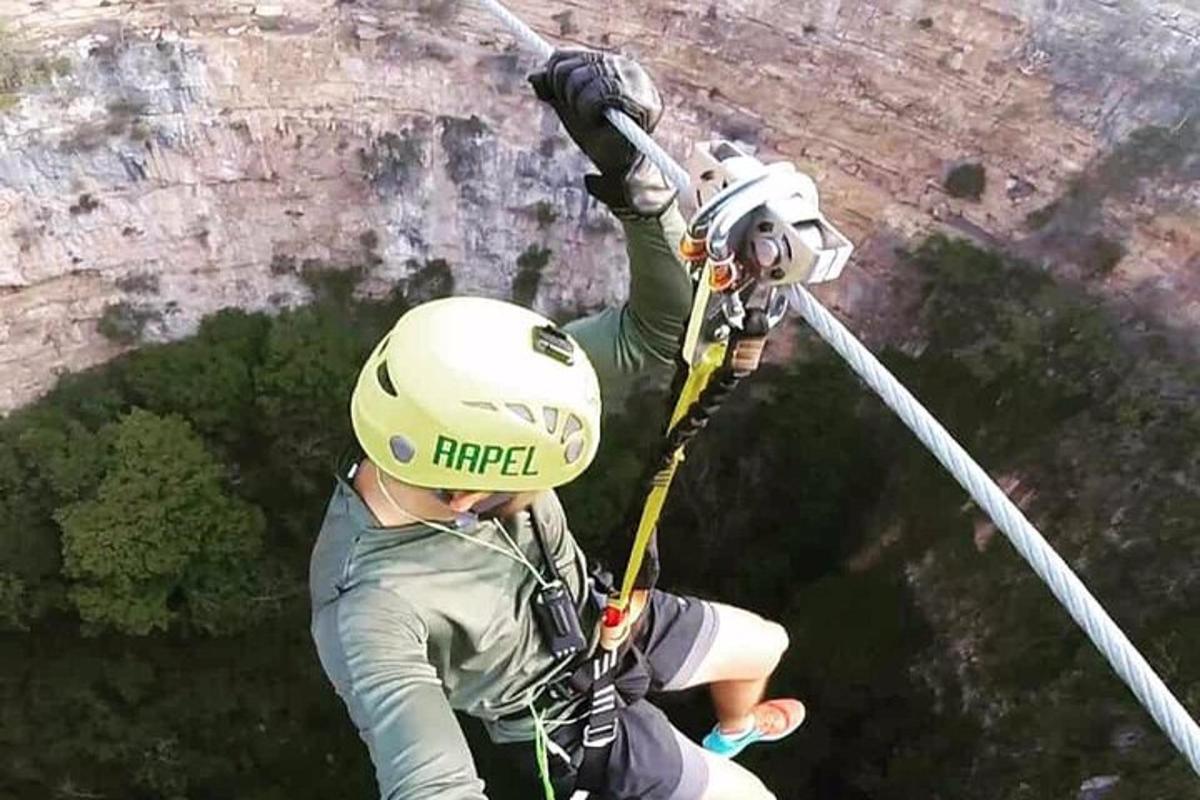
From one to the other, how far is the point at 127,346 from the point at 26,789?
3.92 m

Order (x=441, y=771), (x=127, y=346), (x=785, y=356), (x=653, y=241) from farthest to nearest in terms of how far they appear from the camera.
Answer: (x=127, y=346) < (x=785, y=356) < (x=653, y=241) < (x=441, y=771)

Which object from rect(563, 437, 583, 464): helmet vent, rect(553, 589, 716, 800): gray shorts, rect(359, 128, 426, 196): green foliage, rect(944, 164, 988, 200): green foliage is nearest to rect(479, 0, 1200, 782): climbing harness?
rect(563, 437, 583, 464): helmet vent

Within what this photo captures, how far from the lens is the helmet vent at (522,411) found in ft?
8.29

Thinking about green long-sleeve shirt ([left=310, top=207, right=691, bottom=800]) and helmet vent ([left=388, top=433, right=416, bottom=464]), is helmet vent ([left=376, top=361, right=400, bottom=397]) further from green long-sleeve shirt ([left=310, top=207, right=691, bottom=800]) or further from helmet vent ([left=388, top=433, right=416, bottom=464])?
green long-sleeve shirt ([left=310, top=207, right=691, bottom=800])

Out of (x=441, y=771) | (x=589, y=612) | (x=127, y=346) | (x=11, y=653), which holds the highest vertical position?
(x=441, y=771)

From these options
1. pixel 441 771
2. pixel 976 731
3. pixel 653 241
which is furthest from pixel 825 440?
pixel 441 771

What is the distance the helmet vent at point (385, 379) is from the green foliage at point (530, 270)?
24.1 feet

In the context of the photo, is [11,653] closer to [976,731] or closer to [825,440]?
[825,440]

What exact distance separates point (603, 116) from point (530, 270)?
7.09 meters

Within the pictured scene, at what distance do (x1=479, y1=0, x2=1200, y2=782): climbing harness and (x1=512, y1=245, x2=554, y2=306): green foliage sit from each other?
7463 mm

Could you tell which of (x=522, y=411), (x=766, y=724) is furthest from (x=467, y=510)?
(x=766, y=724)

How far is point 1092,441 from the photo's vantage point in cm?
792

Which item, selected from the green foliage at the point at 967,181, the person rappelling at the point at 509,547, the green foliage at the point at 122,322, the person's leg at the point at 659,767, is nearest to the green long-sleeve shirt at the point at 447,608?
the person rappelling at the point at 509,547

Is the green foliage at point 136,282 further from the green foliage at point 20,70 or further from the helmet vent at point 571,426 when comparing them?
the helmet vent at point 571,426
